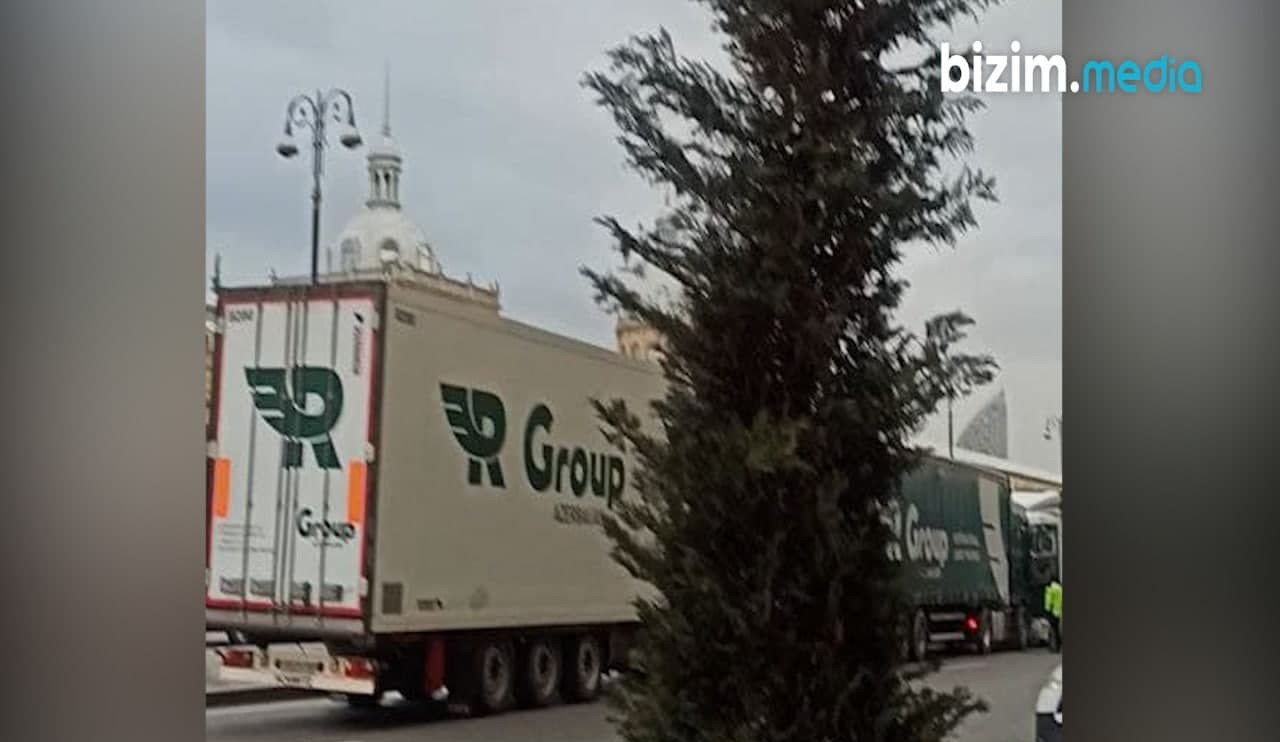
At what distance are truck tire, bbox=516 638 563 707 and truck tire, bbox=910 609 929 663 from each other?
22.4 inches

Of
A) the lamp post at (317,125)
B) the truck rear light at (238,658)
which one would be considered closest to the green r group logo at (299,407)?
the lamp post at (317,125)

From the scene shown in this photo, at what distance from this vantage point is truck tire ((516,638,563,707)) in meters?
2.13

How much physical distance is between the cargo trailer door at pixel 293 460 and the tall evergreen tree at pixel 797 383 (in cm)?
45

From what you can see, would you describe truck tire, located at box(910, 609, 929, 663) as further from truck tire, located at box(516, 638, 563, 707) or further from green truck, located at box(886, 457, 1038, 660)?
truck tire, located at box(516, 638, 563, 707)

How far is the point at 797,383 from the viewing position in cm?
206

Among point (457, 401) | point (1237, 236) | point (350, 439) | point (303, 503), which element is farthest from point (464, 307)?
point (1237, 236)

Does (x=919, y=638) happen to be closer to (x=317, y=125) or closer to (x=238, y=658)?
(x=238, y=658)

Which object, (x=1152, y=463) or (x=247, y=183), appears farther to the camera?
(x=247, y=183)

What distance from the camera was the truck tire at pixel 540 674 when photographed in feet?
7.00

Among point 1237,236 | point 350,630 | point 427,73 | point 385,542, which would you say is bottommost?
point 350,630

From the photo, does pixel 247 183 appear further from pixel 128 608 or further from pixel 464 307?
pixel 128 608

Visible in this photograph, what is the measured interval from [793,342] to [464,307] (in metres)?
0.55

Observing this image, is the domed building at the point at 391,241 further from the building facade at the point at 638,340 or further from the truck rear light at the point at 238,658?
the truck rear light at the point at 238,658

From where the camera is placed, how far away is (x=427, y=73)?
2.17m
